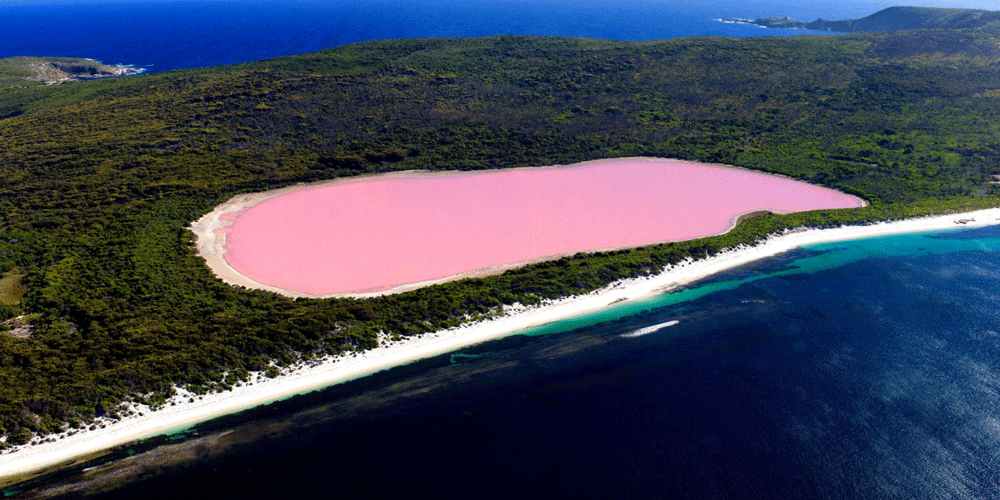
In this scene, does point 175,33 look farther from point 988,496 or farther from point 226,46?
point 988,496

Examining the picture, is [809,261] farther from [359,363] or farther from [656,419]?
[359,363]

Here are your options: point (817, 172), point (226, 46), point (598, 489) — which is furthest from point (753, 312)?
point (226, 46)

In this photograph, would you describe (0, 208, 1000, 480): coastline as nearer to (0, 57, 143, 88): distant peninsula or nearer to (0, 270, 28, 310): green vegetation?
(0, 270, 28, 310): green vegetation

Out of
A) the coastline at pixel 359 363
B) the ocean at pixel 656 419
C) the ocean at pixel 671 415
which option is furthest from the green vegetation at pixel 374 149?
the ocean at pixel 671 415

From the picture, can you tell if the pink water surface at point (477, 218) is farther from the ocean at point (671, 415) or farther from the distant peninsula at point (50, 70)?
the distant peninsula at point (50, 70)

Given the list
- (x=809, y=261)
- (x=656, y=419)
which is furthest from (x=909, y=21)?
(x=656, y=419)
